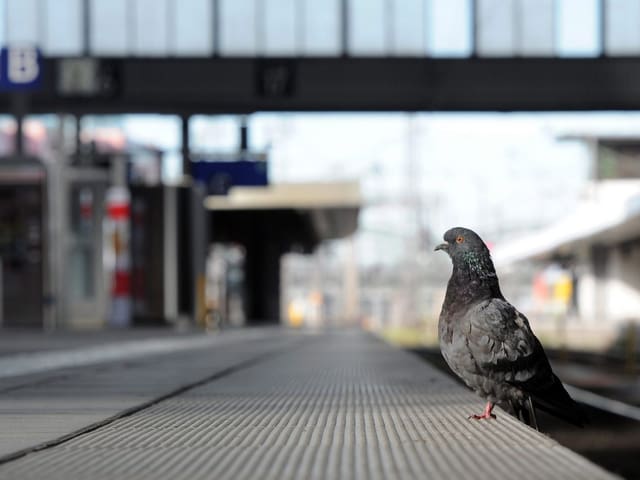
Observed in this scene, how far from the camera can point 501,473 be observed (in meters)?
3.87

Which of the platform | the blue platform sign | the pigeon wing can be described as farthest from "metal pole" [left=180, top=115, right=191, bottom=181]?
the pigeon wing

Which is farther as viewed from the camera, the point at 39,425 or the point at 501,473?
the point at 39,425

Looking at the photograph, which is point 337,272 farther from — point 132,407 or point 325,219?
point 132,407

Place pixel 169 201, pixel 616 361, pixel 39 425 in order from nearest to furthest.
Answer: pixel 39 425 < pixel 616 361 < pixel 169 201

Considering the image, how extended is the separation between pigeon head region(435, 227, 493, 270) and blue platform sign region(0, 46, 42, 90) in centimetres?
1937

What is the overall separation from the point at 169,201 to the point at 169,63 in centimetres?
1218

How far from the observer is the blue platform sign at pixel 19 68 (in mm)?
23438

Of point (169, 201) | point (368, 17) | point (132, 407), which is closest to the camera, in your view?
point (132, 407)

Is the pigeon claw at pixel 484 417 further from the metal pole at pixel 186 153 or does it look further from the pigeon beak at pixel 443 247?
the metal pole at pixel 186 153

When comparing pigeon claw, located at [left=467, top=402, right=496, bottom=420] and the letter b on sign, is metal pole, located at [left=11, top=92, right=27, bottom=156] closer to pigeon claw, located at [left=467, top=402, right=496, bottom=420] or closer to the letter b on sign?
the letter b on sign

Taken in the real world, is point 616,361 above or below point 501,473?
below

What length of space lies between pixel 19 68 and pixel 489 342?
65.3 ft

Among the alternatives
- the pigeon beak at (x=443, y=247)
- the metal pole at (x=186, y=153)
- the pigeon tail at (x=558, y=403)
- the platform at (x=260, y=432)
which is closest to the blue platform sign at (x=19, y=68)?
the metal pole at (x=186, y=153)

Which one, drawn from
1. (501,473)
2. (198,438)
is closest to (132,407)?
(198,438)
